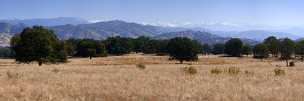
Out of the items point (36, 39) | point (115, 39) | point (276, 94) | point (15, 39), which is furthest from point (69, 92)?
point (115, 39)

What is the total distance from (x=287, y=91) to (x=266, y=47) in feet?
438

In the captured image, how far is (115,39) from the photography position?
575ft

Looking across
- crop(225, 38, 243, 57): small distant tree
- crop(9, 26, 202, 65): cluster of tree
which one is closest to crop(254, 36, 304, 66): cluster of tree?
crop(225, 38, 243, 57): small distant tree

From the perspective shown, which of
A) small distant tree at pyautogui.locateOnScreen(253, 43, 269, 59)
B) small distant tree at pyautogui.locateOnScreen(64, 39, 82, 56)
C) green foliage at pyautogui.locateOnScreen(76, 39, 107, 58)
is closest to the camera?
small distant tree at pyautogui.locateOnScreen(64, 39, 82, 56)

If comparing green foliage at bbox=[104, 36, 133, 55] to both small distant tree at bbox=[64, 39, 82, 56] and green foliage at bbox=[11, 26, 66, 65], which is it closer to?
small distant tree at bbox=[64, 39, 82, 56]

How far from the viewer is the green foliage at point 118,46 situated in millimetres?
167375

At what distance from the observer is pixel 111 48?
170 metres

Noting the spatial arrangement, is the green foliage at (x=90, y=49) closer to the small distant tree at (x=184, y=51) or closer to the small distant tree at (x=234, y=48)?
the small distant tree at (x=184, y=51)

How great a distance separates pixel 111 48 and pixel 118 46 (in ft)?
8.91

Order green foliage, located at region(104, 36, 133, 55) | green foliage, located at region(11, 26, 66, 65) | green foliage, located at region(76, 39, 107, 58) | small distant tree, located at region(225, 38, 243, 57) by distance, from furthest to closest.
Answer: green foliage, located at region(104, 36, 133, 55)
small distant tree, located at region(225, 38, 243, 57)
green foliage, located at region(76, 39, 107, 58)
green foliage, located at region(11, 26, 66, 65)

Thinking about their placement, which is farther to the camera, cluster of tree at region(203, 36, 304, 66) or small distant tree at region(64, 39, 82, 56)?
cluster of tree at region(203, 36, 304, 66)

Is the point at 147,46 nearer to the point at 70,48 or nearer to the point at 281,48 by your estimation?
the point at 281,48

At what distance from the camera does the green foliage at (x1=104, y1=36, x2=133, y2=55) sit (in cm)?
16738

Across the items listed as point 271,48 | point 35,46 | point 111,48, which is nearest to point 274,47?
point 271,48
